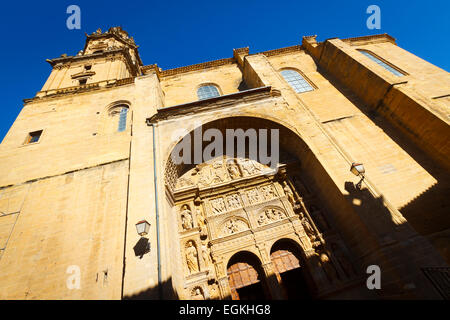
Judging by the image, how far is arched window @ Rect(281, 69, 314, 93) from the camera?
11000 mm

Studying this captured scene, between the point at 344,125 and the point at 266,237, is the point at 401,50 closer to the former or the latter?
the point at 344,125

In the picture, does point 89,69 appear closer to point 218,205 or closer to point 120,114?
point 120,114

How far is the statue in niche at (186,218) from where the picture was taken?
6926 millimetres

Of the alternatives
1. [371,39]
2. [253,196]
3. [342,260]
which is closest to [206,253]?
[253,196]

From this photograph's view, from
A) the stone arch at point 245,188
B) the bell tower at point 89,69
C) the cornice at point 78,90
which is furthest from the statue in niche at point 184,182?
the bell tower at point 89,69

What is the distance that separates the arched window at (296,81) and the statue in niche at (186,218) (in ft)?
28.4

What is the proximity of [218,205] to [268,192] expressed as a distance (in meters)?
2.10

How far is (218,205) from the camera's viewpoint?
772cm

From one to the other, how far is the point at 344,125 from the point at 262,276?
6.87 metres

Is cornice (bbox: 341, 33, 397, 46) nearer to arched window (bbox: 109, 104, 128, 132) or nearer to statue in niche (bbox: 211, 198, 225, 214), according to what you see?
statue in niche (bbox: 211, 198, 225, 214)

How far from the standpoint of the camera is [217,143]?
919cm

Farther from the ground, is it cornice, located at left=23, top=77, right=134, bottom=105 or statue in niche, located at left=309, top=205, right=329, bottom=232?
cornice, located at left=23, top=77, right=134, bottom=105

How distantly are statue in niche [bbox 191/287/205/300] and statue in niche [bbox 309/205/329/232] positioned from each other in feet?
14.1

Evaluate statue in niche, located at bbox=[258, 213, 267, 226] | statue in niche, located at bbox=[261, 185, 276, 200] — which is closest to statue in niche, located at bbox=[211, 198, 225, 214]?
statue in niche, located at bbox=[258, 213, 267, 226]
